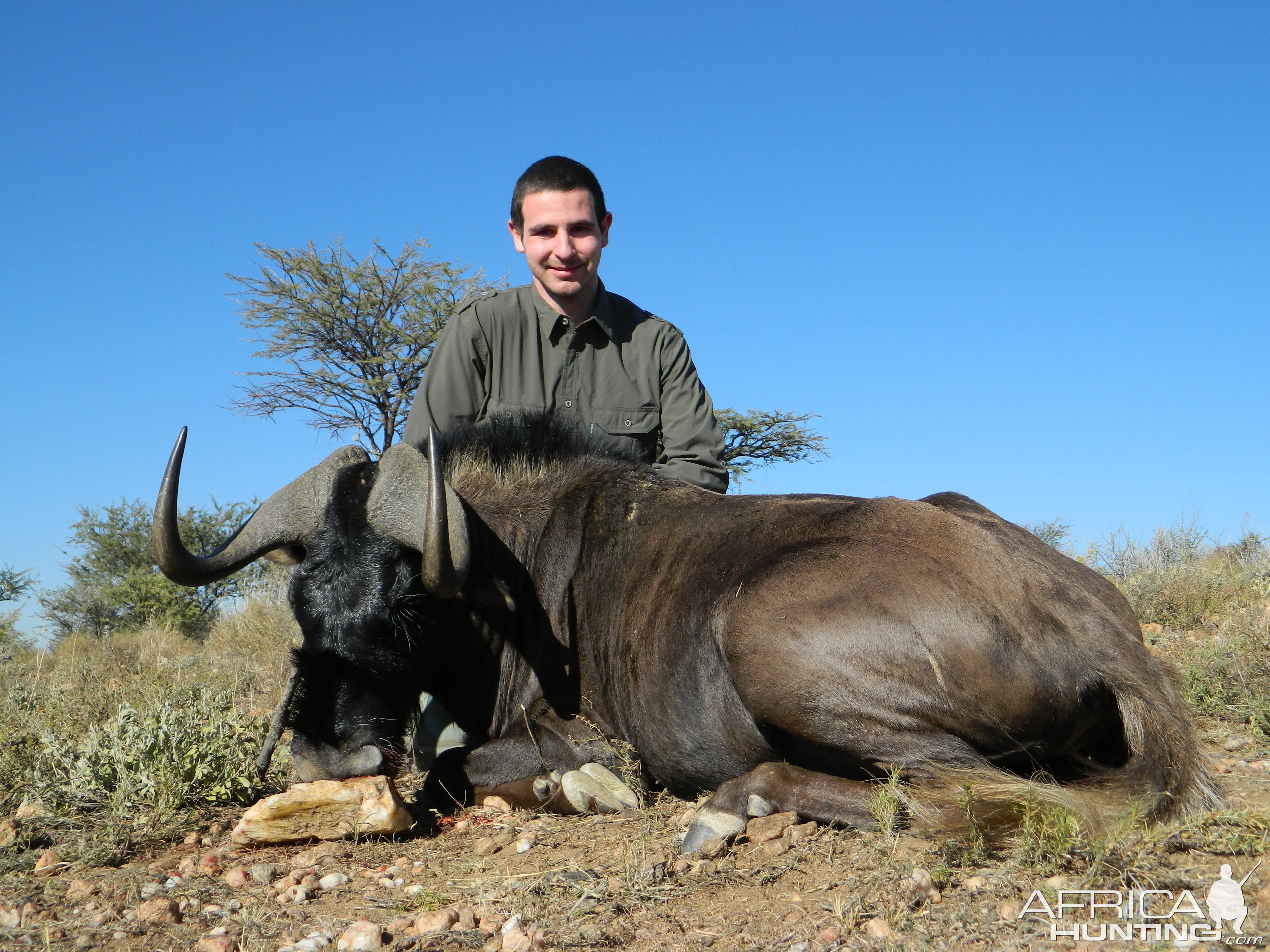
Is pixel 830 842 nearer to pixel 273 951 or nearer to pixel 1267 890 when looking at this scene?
Result: pixel 1267 890

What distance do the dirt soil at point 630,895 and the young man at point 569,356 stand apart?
2410 mm

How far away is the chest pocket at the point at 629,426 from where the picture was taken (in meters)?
Answer: 5.40

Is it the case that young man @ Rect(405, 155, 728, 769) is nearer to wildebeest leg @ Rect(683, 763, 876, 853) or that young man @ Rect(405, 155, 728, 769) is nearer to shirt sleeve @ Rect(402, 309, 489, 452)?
shirt sleeve @ Rect(402, 309, 489, 452)

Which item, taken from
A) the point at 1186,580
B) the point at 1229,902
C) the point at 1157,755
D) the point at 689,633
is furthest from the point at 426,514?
the point at 1186,580

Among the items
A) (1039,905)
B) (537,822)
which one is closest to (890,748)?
(1039,905)

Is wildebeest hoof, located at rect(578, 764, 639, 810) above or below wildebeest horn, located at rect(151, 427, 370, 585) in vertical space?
below

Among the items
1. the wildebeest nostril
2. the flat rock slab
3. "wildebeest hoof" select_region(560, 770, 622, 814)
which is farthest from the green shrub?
"wildebeest hoof" select_region(560, 770, 622, 814)

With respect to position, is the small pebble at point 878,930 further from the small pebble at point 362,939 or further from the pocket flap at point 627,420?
the pocket flap at point 627,420

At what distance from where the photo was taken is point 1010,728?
2.95m

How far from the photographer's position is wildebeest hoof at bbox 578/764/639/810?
3654mm

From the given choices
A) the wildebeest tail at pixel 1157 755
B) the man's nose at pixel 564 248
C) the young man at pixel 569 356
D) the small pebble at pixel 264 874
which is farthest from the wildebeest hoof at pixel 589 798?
the man's nose at pixel 564 248

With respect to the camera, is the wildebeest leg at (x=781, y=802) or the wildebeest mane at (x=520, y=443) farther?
the wildebeest mane at (x=520, y=443)

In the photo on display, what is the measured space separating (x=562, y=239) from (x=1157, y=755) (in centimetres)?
368

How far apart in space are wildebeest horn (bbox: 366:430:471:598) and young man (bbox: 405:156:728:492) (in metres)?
1.03
